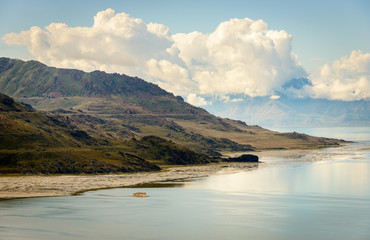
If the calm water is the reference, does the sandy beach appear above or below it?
above

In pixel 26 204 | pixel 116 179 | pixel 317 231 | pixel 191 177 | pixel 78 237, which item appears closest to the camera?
pixel 78 237

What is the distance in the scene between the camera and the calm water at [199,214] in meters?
78.0

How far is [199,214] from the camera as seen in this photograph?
9638 centimetres

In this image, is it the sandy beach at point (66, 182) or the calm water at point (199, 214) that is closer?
A: the calm water at point (199, 214)

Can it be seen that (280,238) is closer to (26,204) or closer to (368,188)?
(26,204)

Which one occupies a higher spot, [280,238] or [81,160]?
[81,160]

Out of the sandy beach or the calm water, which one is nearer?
the calm water

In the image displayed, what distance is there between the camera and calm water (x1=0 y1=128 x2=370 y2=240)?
256 feet

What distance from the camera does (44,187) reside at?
133 meters

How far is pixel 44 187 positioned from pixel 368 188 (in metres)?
109

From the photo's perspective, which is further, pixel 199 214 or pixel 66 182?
pixel 66 182

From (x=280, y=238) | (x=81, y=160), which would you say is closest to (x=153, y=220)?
(x=280, y=238)

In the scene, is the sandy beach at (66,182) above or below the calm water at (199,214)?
above

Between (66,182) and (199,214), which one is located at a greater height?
(66,182)
